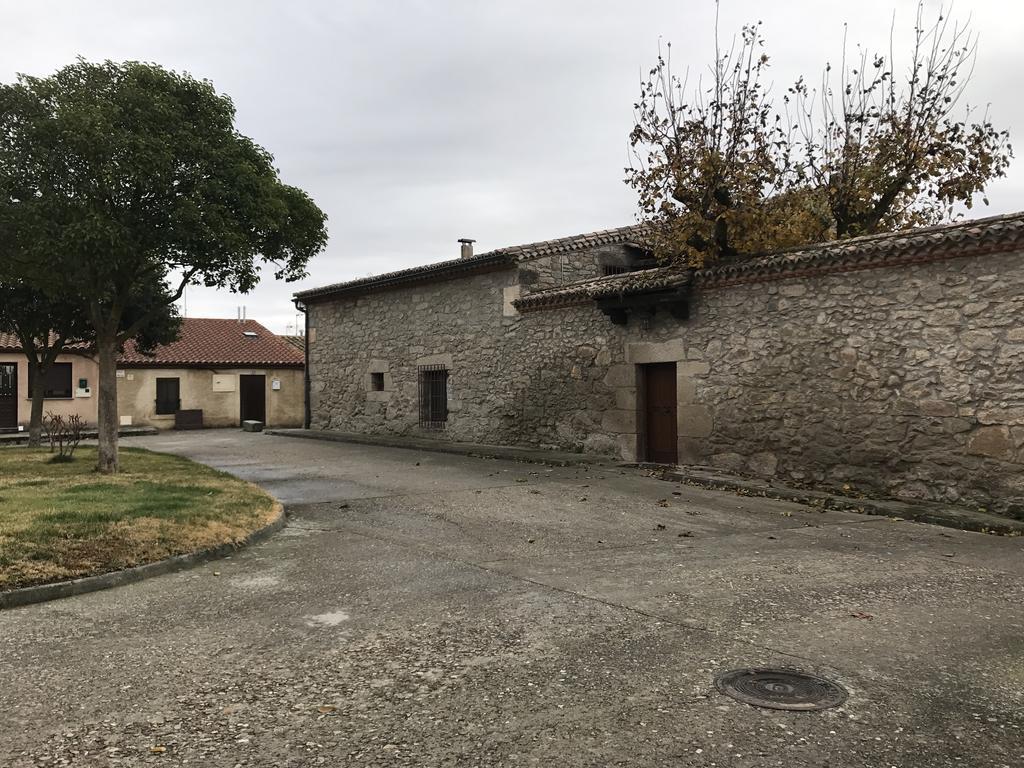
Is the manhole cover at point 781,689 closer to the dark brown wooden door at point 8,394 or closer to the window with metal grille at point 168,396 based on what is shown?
the dark brown wooden door at point 8,394

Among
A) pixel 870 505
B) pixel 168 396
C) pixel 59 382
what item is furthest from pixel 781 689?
pixel 168 396

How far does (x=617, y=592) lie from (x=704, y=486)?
227 inches

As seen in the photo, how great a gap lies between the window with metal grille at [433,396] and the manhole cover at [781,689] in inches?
540

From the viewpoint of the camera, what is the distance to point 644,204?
13.4 meters

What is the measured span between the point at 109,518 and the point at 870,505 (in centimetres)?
794

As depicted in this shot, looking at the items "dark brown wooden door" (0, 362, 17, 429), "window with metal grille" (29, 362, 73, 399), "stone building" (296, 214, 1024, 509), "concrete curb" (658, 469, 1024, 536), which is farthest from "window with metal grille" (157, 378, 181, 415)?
"concrete curb" (658, 469, 1024, 536)

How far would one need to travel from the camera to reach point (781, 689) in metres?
3.40

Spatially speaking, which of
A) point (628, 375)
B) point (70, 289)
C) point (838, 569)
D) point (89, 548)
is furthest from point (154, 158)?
point (838, 569)

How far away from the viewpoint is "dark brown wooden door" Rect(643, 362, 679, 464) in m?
12.5

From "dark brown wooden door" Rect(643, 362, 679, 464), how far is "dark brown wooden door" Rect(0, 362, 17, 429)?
2136 cm

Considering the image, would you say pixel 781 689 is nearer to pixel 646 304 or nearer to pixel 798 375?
pixel 798 375

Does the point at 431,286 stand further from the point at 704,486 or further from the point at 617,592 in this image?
the point at 617,592

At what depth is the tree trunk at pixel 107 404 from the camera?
36.8 ft

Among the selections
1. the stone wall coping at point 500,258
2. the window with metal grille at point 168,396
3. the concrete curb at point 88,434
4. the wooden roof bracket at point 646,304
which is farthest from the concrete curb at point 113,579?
the window with metal grille at point 168,396
